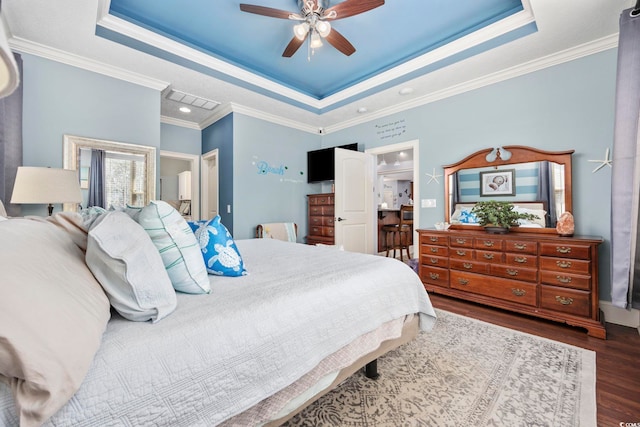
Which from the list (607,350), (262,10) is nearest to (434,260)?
(607,350)

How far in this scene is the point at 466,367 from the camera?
1.77 metres

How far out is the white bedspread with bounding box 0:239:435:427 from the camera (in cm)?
70

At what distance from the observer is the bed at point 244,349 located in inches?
27.7

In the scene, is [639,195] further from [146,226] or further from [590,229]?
[146,226]

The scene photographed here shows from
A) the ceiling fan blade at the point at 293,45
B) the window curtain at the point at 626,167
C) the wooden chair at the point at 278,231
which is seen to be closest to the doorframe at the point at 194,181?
the wooden chair at the point at 278,231

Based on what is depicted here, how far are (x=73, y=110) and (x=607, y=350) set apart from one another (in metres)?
5.18

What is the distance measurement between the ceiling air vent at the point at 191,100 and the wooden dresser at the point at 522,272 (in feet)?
11.5

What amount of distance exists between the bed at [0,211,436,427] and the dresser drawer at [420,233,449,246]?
5.67ft

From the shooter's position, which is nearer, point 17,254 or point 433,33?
point 17,254

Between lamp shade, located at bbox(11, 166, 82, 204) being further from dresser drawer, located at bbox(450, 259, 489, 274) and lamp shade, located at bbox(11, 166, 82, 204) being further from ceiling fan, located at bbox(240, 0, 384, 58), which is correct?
dresser drawer, located at bbox(450, 259, 489, 274)

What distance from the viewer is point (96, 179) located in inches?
116

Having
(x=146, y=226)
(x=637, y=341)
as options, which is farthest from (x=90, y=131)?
(x=637, y=341)

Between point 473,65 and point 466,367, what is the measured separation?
297cm

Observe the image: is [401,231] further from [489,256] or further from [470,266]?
[489,256]
